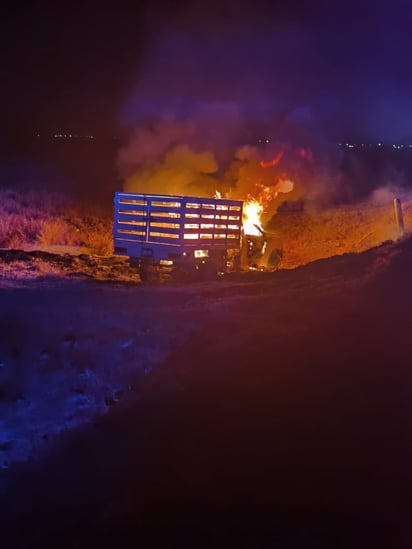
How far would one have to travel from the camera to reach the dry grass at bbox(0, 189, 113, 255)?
1881 centimetres

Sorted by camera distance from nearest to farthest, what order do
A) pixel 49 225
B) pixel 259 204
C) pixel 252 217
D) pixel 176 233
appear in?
pixel 176 233 < pixel 252 217 < pixel 259 204 < pixel 49 225

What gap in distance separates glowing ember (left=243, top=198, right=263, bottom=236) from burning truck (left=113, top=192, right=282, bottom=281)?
0.92 meters

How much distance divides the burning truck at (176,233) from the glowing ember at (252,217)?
3.00 ft

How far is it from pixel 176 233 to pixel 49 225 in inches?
331

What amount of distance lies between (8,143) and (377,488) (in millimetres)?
64601

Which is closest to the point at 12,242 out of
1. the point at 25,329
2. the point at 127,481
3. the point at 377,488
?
the point at 25,329

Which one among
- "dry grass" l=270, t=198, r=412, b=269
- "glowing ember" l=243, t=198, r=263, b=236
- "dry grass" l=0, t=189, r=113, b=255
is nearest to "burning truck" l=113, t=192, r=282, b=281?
"glowing ember" l=243, t=198, r=263, b=236

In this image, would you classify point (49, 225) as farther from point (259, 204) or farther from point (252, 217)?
point (252, 217)

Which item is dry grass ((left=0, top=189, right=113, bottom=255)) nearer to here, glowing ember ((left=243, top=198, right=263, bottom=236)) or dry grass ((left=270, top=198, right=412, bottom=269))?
glowing ember ((left=243, top=198, right=263, bottom=236))

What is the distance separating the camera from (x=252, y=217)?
1752 centimetres

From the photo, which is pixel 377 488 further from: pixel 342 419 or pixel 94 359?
pixel 94 359

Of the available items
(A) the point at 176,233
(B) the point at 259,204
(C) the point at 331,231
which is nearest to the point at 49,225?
(B) the point at 259,204

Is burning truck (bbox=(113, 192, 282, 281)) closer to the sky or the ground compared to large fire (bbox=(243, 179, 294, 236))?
closer to the ground

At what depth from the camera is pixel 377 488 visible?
6059 mm
